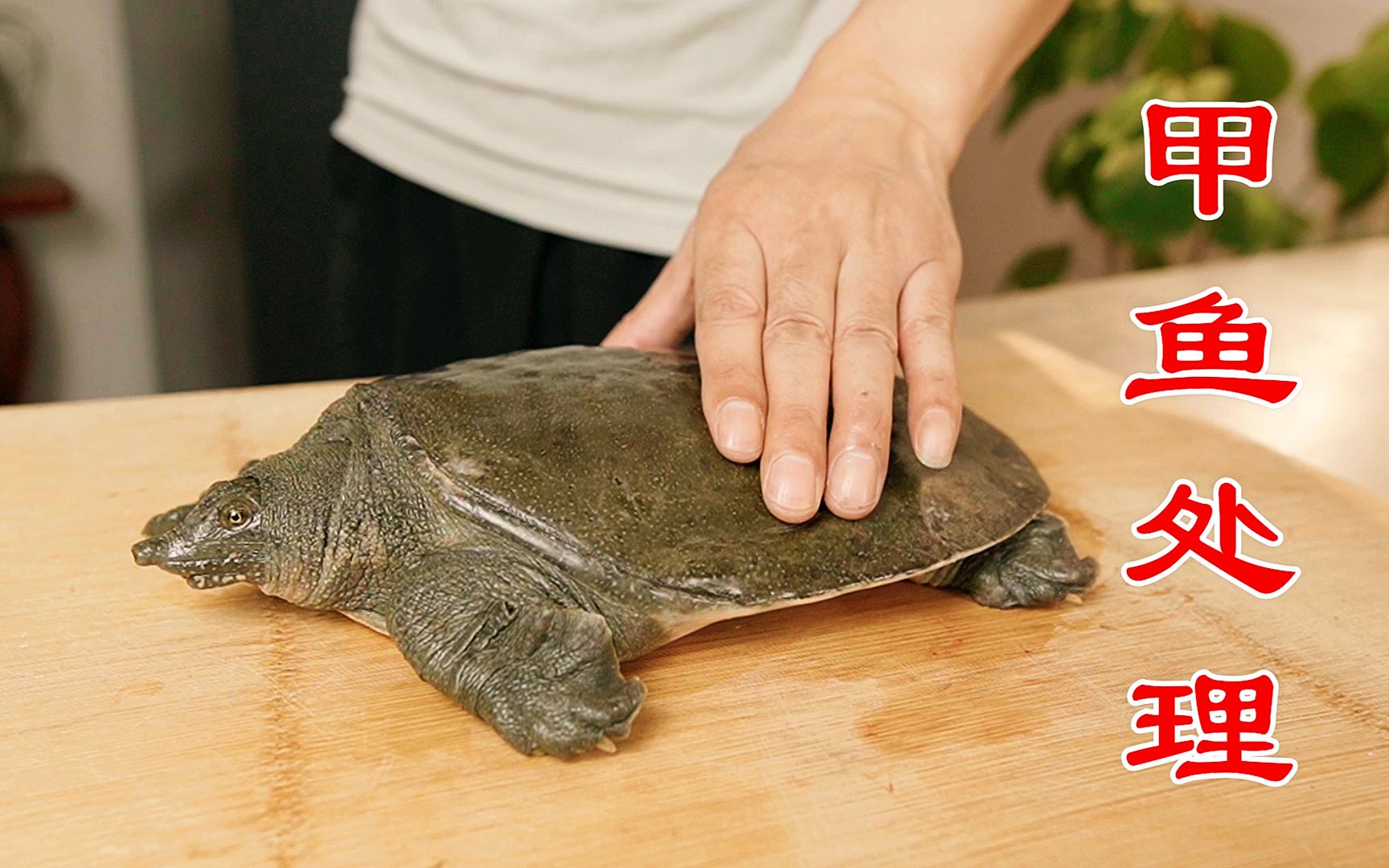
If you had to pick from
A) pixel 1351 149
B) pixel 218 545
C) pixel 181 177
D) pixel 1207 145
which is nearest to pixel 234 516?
pixel 218 545

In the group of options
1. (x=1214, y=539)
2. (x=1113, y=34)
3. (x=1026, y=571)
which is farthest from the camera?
(x=1113, y=34)

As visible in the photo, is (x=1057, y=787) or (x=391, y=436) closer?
(x=1057, y=787)

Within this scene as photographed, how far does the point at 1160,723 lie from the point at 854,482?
0.37 metres

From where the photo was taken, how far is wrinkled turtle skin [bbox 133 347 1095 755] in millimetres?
1088

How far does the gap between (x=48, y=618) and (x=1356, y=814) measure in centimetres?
129

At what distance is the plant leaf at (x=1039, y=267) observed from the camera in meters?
3.70

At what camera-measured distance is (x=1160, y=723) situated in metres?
1.12

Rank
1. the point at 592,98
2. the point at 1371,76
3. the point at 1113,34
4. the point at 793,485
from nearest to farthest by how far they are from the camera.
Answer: the point at 793,485
the point at 592,98
the point at 1371,76
the point at 1113,34

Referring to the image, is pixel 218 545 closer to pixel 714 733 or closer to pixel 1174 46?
pixel 714 733

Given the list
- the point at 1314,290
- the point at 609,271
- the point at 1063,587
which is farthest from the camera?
the point at 1314,290

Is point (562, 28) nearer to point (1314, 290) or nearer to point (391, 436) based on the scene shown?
point (391, 436)

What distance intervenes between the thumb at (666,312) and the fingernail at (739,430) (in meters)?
0.34

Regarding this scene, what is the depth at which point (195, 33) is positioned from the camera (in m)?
3.07

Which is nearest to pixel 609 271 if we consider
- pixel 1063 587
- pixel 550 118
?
pixel 550 118
